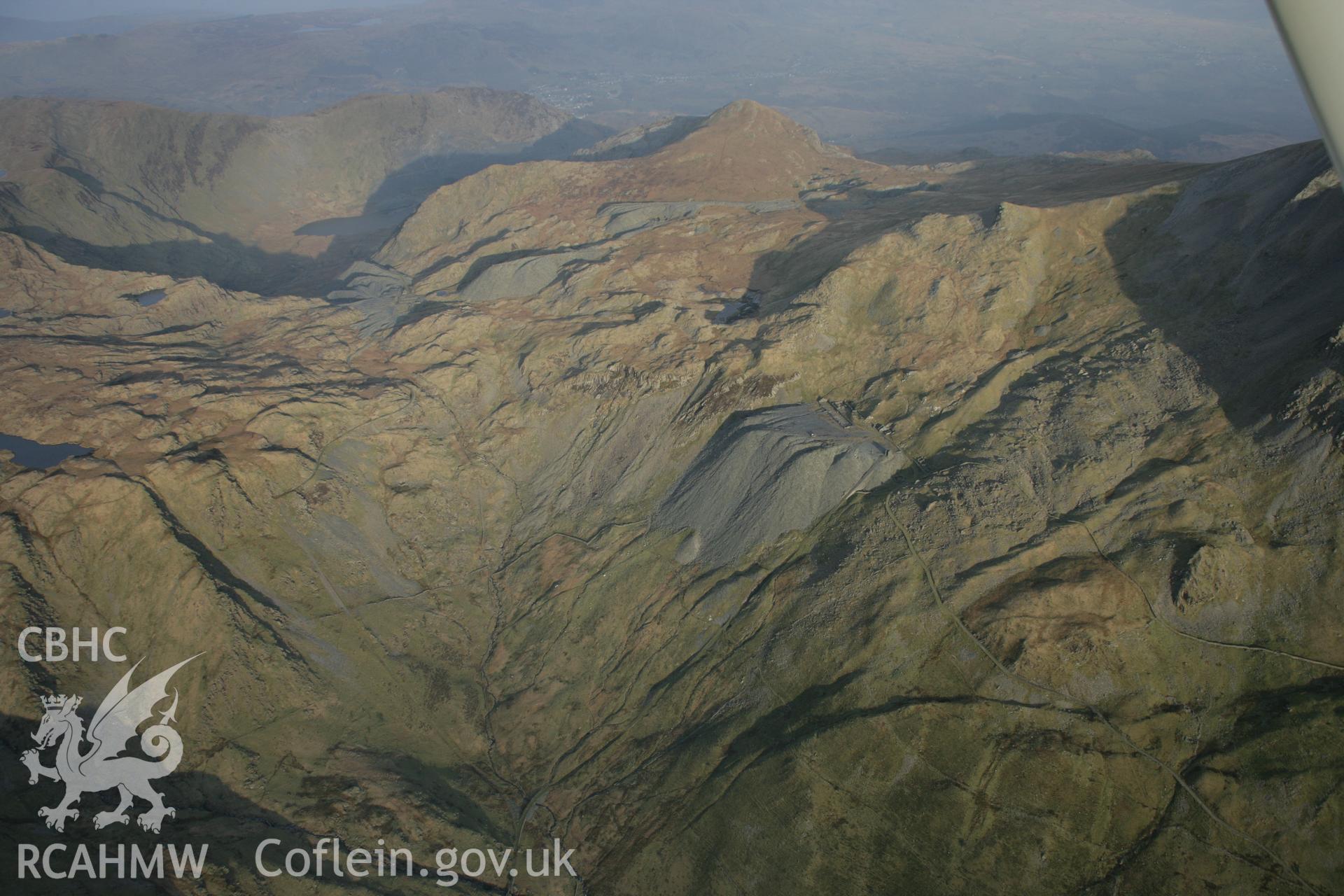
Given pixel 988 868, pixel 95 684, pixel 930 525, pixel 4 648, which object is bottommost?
pixel 988 868

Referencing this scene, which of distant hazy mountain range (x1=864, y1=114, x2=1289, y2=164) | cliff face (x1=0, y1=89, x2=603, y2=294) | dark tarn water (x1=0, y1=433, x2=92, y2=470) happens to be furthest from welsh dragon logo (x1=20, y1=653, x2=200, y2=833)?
distant hazy mountain range (x1=864, y1=114, x2=1289, y2=164)

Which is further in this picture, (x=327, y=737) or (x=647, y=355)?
(x=647, y=355)

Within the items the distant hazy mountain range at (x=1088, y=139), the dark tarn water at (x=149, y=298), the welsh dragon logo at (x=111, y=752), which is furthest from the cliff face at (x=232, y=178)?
the distant hazy mountain range at (x=1088, y=139)

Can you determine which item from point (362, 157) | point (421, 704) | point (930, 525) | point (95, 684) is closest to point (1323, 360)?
point (930, 525)

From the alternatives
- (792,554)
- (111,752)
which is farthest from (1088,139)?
(111,752)

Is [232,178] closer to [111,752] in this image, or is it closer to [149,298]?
[149,298]

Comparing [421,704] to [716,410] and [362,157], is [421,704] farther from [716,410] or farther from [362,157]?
[362,157]
